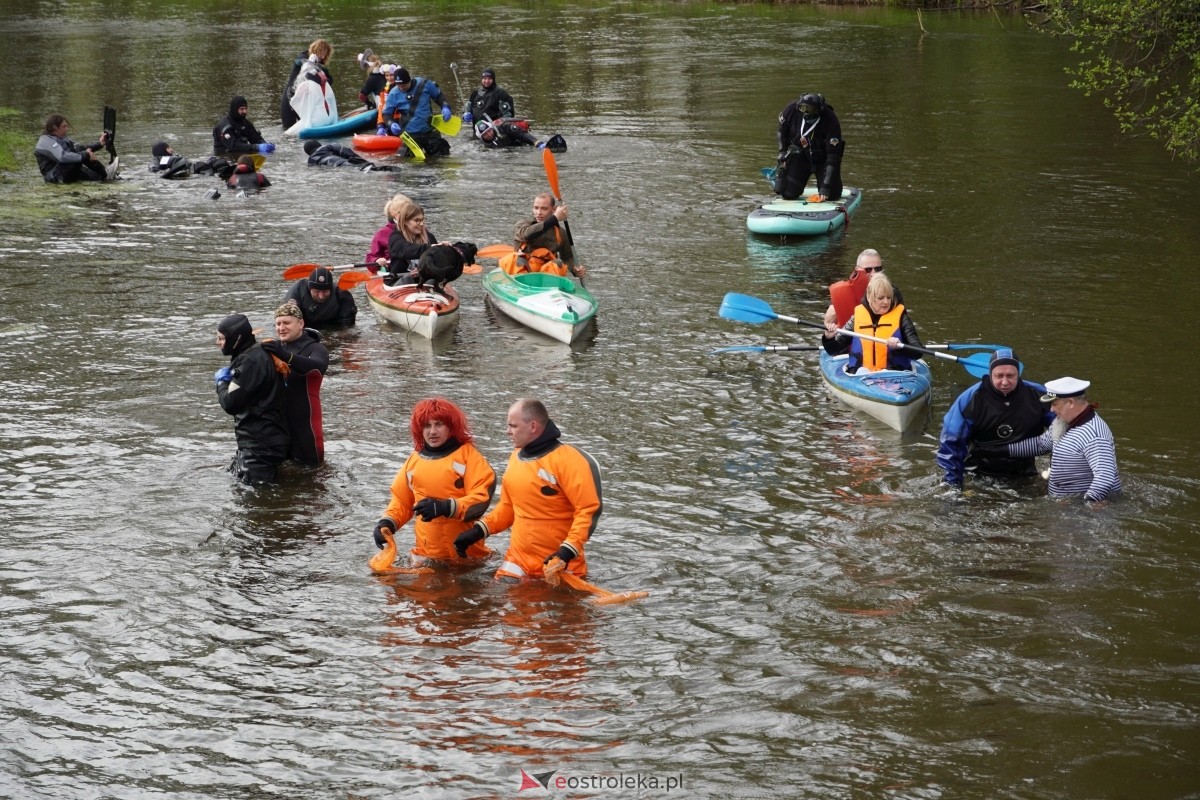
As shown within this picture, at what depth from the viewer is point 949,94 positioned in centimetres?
2953

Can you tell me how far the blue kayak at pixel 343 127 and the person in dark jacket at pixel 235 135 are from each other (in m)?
1.58

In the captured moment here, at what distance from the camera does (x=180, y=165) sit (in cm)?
2283

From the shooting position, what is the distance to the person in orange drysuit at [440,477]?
27.8 ft

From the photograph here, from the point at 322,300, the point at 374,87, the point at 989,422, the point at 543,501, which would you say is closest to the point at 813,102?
the point at 322,300

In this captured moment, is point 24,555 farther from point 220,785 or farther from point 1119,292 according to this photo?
point 1119,292

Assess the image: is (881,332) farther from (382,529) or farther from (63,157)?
(63,157)

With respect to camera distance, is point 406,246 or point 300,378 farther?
point 406,246

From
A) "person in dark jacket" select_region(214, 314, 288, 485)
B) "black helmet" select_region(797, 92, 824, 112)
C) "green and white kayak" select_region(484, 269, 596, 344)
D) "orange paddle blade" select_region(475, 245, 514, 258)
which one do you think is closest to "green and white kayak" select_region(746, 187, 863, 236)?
"black helmet" select_region(797, 92, 824, 112)

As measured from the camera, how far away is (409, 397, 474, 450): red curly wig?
8.44 metres

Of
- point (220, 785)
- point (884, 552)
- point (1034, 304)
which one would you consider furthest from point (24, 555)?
point (1034, 304)

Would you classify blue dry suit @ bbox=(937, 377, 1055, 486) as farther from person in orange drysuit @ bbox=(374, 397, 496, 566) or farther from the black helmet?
the black helmet

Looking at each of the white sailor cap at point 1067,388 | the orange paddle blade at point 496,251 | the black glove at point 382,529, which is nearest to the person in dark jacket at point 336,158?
the orange paddle blade at point 496,251

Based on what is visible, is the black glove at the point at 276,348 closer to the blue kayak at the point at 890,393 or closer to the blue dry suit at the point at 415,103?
the blue kayak at the point at 890,393

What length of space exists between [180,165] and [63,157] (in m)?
1.82
